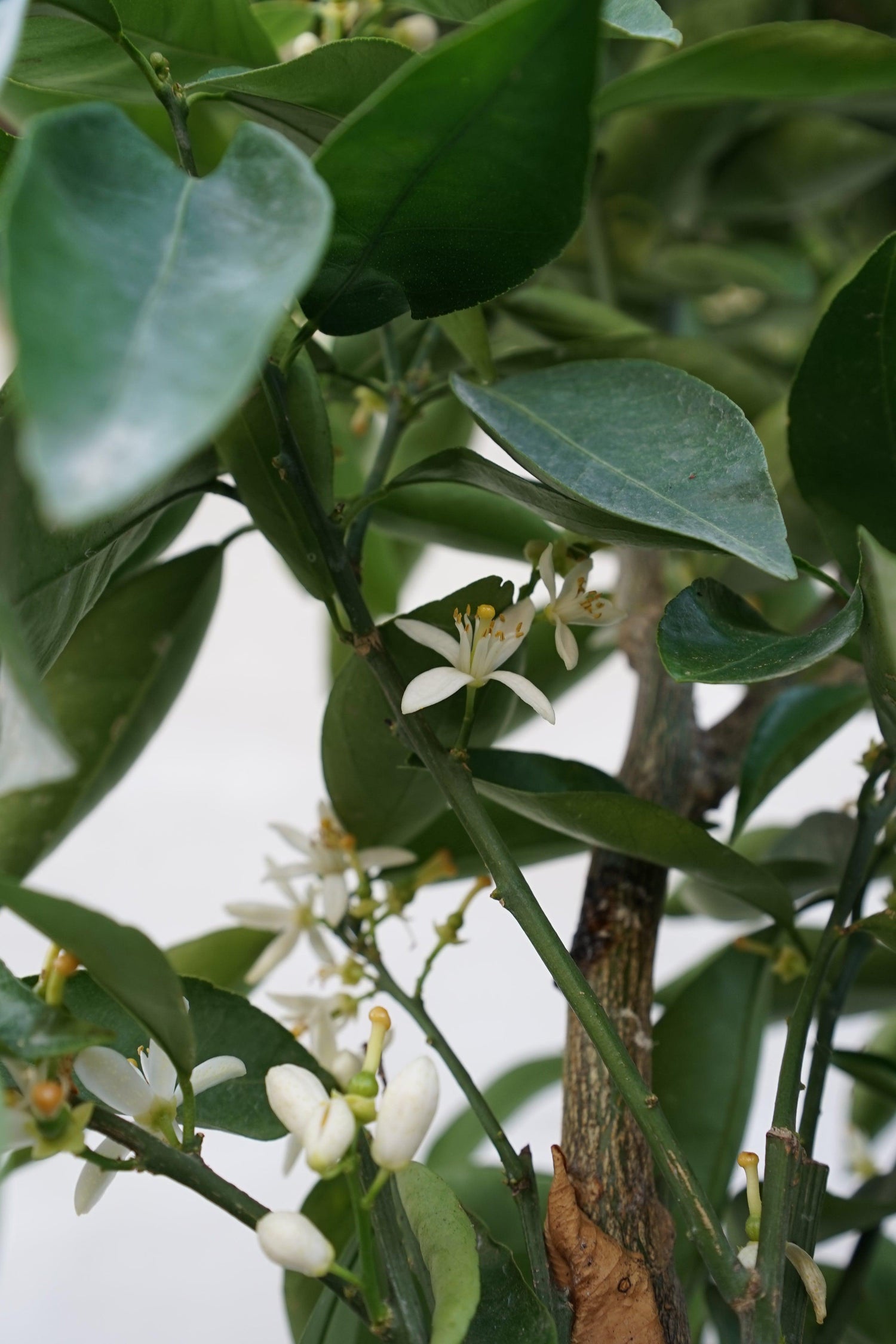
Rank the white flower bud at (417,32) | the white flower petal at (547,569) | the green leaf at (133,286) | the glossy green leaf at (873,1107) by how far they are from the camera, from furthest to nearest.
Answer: the glossy green leaf at (873,1107), the white flower bud at (417,32), the white flower petal at (547,569), the green leaf at (133,286)

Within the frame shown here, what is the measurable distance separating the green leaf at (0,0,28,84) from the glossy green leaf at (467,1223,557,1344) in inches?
12.1

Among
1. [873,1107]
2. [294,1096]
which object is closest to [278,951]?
[294,1096]

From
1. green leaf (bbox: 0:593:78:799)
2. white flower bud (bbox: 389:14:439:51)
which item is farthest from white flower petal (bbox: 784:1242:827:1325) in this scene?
white flower bud (bbox: 389:14:439:51)

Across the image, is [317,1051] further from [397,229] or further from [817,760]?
[817,760]

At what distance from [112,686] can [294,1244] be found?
0.28 metres

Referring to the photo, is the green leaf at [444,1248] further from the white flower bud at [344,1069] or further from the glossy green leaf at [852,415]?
the glossy green leaf at [852,415]

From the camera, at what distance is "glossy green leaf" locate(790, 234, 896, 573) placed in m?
0.37

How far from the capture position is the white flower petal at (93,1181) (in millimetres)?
314

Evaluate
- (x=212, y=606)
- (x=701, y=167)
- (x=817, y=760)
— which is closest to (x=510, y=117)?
(x=212, y=606)

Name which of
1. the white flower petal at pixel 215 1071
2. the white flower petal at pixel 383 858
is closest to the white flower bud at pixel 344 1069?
the white flower petal at pixel 215 1071

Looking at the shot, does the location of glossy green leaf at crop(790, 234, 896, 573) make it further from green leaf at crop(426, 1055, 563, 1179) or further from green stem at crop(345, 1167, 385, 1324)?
green leaf at crop(426, 1055, 563, 1179)

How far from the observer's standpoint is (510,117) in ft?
0.91

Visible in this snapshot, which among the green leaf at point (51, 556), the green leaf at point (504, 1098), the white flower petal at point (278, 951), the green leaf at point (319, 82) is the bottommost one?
the green leaf at point (504, 1098)

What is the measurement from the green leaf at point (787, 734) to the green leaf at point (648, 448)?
0.60 feet
